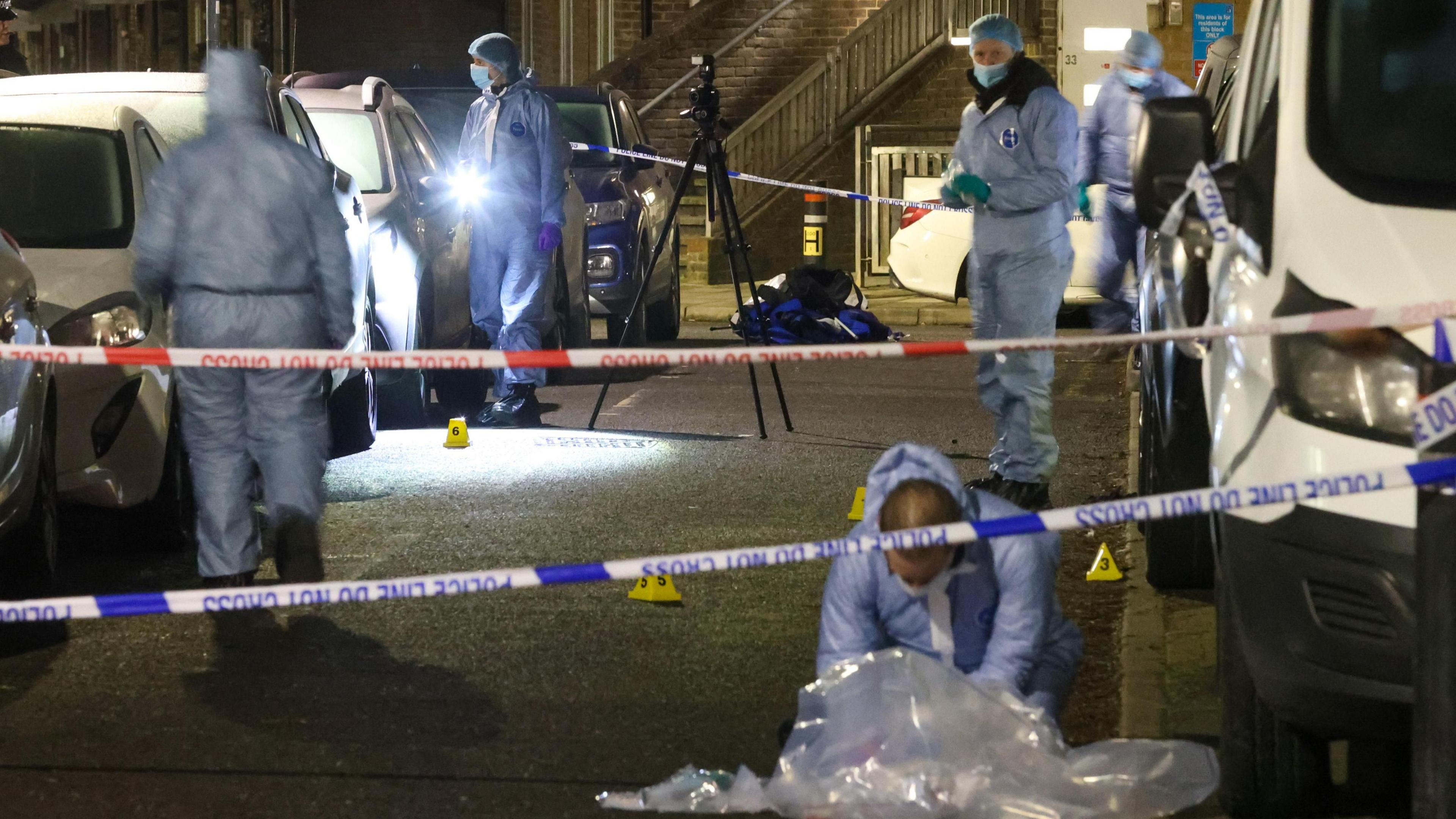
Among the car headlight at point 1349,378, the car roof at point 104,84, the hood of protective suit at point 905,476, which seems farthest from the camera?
the car roof at point 104,84

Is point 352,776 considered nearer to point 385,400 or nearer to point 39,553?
point 39,553

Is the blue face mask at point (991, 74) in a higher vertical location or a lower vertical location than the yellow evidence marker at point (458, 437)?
higher

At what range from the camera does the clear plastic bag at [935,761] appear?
447cm

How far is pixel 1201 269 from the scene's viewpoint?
527 centimetres

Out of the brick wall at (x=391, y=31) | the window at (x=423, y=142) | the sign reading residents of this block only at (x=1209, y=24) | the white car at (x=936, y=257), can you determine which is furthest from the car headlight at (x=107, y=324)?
the brick wall at (x=391, y=31)

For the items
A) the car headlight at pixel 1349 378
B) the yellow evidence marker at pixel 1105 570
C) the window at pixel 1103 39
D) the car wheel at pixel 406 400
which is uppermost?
the window at pixel 1103 39

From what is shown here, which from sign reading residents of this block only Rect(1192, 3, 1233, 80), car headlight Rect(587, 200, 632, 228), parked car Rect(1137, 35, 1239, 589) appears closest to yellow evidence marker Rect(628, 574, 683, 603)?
parked car Rect(1137, 35, 1239, 589)

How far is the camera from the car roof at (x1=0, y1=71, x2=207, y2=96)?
8.81m

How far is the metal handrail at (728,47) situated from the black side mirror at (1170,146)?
20.5 metres

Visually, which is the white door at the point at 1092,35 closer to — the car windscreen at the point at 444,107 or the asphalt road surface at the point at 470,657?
the car windscreen at the point at 444,107

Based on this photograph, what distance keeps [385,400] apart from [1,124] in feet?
13.4

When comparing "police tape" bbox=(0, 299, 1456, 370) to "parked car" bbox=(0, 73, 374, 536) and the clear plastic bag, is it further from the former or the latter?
"parked car" bbox=(0, 73, 374, 536)

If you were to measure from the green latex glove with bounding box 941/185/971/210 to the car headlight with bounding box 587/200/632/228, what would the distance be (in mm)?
5921

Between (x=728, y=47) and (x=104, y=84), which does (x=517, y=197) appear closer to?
(x=104, y=84)
